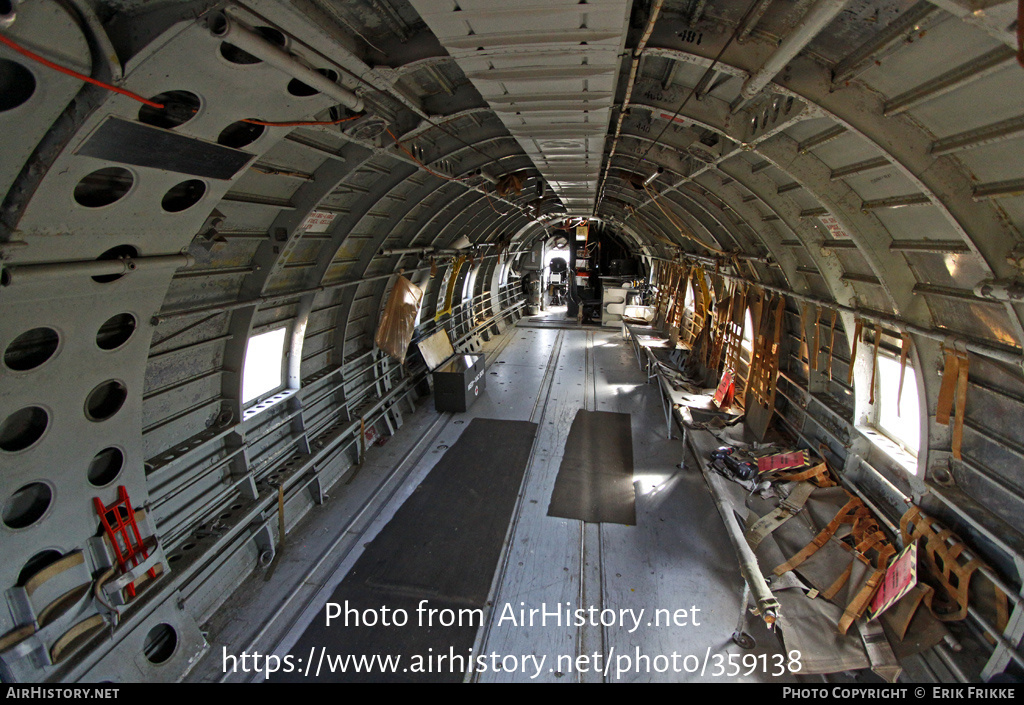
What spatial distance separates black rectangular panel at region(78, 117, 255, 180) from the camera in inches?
93.7

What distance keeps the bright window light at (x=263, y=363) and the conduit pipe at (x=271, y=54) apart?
3.64 metres

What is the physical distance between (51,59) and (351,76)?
1.61m

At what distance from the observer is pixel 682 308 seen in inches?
512

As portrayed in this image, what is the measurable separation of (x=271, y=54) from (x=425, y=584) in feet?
16.4

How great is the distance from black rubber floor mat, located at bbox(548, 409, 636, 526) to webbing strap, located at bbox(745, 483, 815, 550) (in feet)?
4.90

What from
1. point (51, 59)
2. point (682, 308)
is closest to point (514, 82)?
point (51, 59)

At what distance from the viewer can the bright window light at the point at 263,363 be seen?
5641 mm

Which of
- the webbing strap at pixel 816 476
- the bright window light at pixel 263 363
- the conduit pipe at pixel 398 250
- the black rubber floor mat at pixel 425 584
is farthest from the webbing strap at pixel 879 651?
the conduit pipe at pixel 398 250

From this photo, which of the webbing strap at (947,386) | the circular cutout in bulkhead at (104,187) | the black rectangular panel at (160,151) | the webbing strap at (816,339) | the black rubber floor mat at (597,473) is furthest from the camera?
the black rubber floor mat at (597,473)

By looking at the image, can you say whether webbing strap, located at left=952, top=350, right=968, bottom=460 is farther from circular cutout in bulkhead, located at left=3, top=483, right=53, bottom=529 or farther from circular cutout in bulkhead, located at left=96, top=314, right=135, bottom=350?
circular cutout in bulkhead, located at left=3, top=483, right=53, bottom=529

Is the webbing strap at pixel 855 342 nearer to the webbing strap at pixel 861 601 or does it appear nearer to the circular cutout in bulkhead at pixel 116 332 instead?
the webbing strap at pixel 861 601

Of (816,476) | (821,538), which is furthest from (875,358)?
(821,538)

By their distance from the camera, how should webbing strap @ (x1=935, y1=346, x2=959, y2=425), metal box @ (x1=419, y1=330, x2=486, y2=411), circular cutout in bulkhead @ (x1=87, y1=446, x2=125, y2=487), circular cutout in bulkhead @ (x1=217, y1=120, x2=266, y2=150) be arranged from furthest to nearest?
metal box @ (x1=419, y1=330, x2=486, y2=411), webbing strap @ (x1=935, y1=346, x2=959, y2=425), circular cutout in bulkhead @ (x1=87, y1=446, x2=125, y2=487), circular cutout in bulkhead @ (x1=217, y1=120, x2=266, y2=150)

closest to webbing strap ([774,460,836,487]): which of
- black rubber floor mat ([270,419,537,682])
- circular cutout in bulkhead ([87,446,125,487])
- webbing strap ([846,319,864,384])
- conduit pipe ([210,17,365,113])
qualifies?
webbing strap ([846,319,864,384])
